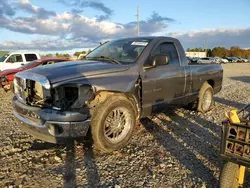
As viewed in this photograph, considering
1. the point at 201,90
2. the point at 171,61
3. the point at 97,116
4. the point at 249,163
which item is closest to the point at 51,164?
the point at 97,116

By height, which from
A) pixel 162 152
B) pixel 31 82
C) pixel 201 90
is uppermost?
pixel 31 82

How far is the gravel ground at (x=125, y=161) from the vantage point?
10.4 ft

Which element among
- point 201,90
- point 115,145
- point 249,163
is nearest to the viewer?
point 249,163

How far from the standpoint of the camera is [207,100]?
22.1 feet

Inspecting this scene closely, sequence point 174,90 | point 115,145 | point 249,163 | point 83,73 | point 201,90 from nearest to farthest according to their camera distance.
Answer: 1. point 249,163
2. point 83,73
3. point 115,145
4. point 174,90
5. point 201,90

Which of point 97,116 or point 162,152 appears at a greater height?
point 97,116

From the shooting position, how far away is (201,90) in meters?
6.30

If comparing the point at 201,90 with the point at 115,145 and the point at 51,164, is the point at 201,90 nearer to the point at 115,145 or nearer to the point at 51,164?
the point at 115,145

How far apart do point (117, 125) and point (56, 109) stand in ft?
3.47

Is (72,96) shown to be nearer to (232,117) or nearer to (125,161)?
(125,161)

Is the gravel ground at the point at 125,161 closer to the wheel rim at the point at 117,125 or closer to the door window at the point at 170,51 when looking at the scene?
the wheel rim at the point at 117,125

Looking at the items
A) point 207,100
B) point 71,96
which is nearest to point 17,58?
point 207,100

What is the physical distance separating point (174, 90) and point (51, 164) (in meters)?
2.84

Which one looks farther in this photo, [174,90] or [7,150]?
[174,90]
